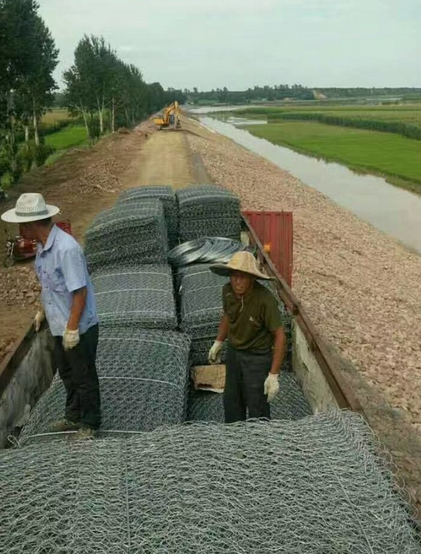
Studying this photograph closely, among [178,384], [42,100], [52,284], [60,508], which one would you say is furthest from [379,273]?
[42,100]

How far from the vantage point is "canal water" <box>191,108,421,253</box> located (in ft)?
90.0

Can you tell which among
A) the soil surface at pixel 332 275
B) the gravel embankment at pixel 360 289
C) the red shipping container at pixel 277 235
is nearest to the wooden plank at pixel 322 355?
the soil surface at pixel 332 275

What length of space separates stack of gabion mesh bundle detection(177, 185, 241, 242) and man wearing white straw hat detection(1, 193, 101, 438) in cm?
609

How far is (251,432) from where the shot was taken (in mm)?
3479

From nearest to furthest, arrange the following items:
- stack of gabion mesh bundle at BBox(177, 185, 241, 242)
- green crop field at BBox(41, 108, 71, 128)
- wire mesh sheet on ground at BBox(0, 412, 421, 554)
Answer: wire mesh sheet on ground at BBox(0, 412, 421, 554) → stack of gabion mesh bundle at BBox(177, 185, 241, 242) → green crop field at BBox(41, 108, 71, 128)

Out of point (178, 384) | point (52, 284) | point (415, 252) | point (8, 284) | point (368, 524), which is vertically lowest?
point (415, 252)

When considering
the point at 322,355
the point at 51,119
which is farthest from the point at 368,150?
the point at 322,355

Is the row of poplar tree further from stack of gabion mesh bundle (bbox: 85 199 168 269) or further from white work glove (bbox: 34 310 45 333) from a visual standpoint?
white work glove (bbox: 34 310 45 333)

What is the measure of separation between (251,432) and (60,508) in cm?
117

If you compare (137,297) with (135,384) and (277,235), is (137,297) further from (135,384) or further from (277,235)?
(277,235)

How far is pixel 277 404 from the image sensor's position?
18.4 feet

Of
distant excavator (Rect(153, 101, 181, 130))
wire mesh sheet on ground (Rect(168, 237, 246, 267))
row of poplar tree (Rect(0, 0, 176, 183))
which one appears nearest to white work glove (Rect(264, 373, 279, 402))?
wire mesh sheet on ground (Rect(168, 237, 246, 267))

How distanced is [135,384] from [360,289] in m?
10.8

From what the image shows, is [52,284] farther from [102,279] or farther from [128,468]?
[102,279]
